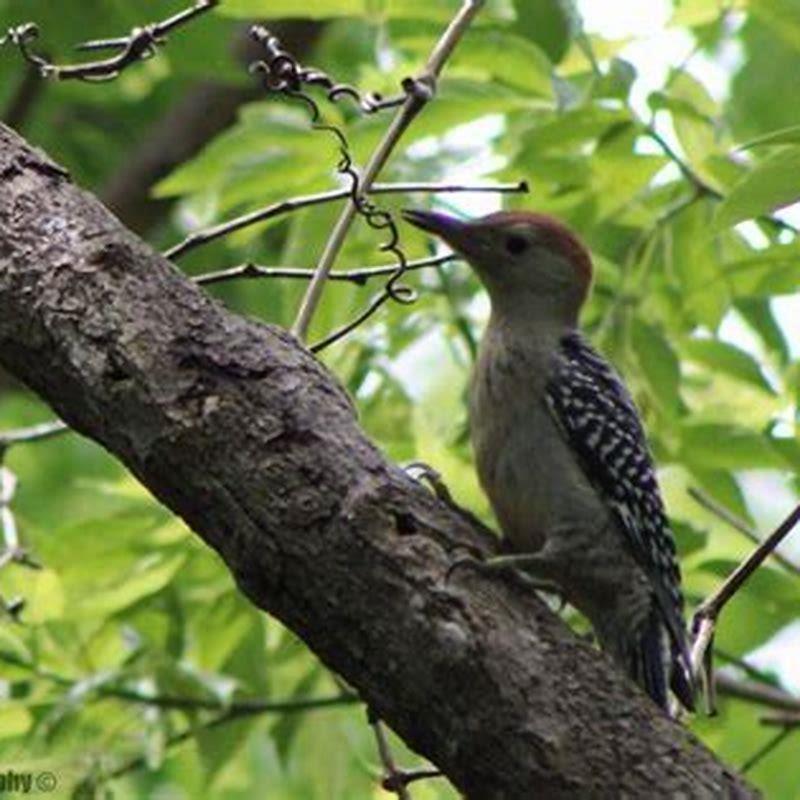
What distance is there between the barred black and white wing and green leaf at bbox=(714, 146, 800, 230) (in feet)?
3.72

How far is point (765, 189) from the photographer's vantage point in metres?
3.66

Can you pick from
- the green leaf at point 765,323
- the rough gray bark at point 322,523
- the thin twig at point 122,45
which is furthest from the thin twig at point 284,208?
the green leaf at point 765,323

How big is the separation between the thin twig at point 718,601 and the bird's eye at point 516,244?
1573mm

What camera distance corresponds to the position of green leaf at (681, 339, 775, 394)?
209 inches

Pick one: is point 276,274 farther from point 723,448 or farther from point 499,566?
point 723,448

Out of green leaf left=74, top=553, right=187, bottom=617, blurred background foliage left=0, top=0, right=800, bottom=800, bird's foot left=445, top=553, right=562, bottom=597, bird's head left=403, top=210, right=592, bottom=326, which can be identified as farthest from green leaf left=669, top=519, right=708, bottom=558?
bird's foot left=445, top=553, right=562, bottom=597

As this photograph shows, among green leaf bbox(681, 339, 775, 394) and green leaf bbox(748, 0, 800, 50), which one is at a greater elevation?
green leaf bbox(748, 0, 800, 50)

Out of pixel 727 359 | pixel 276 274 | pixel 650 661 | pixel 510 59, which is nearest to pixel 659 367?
pixel 727 359

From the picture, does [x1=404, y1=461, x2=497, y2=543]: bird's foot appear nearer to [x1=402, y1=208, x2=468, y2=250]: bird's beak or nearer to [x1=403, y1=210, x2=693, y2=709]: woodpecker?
[x1=403, y1=210, x2=693, y2=709]: woodpecker

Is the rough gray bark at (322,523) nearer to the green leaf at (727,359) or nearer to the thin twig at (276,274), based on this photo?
the thin twig at (276,274)

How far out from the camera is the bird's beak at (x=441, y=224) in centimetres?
490

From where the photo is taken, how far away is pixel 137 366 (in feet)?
10.4

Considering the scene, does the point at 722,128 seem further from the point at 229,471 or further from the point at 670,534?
the point at 229,471

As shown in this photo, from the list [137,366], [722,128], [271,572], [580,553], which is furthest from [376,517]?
[722,128]
